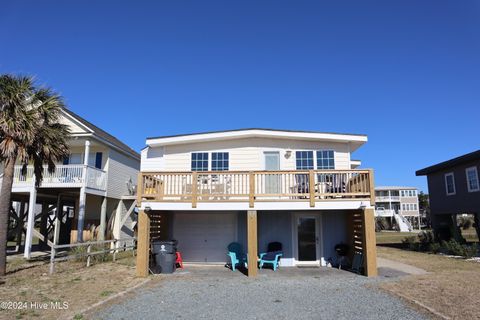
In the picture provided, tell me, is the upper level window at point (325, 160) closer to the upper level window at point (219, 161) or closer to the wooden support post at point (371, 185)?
the wooden support post at point (371, 185)

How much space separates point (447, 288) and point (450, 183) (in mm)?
14549

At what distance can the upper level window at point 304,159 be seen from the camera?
607 inches

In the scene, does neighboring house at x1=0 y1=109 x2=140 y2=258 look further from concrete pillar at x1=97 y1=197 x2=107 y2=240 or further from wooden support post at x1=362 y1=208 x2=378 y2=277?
wooden support post at x1=362 y1=208 x2=378 y2=277

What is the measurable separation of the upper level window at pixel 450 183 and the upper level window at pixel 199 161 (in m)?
15.7

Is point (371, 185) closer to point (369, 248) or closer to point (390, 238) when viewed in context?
point (369, 248)

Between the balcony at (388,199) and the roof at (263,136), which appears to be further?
the balcony at (388,199)

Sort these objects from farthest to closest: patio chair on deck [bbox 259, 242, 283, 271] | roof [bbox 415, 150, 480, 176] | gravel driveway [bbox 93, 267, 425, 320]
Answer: roof [bbox 415, 150, 480, 176] < patio chair on deck [bbox 259, 242, 283, 271] < gravel driveway [bbox 93, 267, 425, 320]

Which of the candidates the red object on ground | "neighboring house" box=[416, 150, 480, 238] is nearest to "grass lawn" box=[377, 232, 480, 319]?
"neighboring house" box=[416, 150, 480, 238]

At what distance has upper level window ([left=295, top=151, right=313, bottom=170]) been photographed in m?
15.4

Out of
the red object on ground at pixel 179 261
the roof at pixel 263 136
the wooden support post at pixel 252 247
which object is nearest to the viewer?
the wooden support post at pixel 252 247

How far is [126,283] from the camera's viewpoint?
1073 centimetres

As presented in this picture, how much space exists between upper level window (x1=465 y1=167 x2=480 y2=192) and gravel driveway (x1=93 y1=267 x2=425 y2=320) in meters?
12.0

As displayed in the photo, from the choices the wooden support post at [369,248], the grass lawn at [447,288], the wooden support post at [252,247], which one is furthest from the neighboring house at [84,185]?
the grass lawn at [447,288]

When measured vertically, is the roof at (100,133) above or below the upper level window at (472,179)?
above
